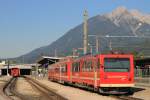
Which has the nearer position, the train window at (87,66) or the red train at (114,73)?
the red train at (114,73)

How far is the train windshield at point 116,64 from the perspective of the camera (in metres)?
32.1

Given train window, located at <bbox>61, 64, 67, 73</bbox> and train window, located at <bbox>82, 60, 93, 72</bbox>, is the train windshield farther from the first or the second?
train window, located at <bbox>61, 64, 67, 73</bbox>

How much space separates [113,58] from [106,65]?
650 mm

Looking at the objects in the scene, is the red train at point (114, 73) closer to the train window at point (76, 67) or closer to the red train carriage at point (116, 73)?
the red train carriage at point (116, 73)

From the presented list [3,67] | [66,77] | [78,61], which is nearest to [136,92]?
[78,61]

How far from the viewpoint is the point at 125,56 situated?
3244 centimetres

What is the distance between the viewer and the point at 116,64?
32.2m

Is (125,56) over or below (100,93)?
over

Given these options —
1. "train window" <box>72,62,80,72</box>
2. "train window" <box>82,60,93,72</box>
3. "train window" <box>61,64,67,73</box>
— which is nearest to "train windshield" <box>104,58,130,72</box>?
"train window" <box>82,60,93,72</box>

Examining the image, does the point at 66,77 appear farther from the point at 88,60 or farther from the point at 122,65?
the point at 122,65

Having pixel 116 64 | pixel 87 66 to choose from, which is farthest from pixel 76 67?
pixel 116 64

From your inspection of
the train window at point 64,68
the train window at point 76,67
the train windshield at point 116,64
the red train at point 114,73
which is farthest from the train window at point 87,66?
the train window at point 64,68

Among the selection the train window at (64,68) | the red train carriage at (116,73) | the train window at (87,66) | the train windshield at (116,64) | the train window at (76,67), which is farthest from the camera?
the train window at (64,68)

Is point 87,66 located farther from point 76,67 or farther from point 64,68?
point 64,68
